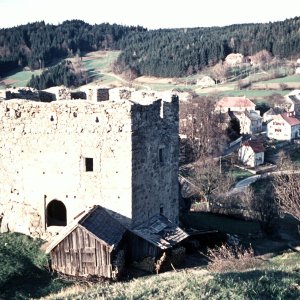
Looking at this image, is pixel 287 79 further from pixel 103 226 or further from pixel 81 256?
pixel 81 256

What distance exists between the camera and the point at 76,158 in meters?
15.1

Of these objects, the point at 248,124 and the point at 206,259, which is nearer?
the point at 206,259

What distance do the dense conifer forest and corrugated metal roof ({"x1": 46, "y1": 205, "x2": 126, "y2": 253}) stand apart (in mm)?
79787

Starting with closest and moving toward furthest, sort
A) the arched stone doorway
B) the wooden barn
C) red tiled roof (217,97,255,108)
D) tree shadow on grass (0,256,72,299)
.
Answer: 1. tree shadow on grass (0,256,72,299)
2. the wooden barn
3. the arched stone doorway
4. red tiled roof (217,97,255,108)

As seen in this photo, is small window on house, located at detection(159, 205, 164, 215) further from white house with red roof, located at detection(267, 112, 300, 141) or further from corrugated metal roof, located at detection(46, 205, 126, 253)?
white house with red roof, located at detection(267, 112, 300, 141)

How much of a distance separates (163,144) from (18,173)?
4685mm

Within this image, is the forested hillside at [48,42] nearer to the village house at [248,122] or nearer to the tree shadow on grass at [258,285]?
the village house at [248,122]

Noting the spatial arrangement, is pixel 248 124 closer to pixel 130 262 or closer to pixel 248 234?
pixel 248 234

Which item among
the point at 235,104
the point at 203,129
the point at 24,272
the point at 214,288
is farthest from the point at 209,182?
the point at 235,104

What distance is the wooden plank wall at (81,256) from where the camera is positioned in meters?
13.7

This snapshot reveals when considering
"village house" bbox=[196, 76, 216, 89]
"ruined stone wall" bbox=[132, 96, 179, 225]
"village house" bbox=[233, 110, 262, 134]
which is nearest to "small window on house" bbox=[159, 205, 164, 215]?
"ruined stone wall" bbox=[132, 96, 179, 225]

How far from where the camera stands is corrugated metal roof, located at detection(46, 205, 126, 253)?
45.2ft

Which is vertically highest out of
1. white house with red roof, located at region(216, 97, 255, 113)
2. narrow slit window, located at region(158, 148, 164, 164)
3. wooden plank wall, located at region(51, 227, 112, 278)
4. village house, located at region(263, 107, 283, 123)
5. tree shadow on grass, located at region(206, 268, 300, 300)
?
white house with red roof, located at region(216, 97, 255, 113)

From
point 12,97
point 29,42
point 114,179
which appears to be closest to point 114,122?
point 114,179
